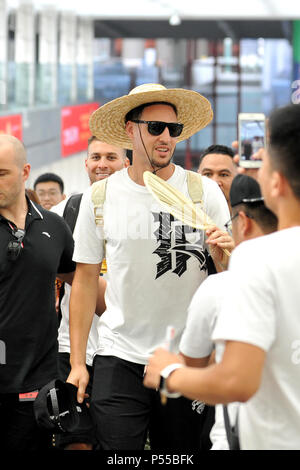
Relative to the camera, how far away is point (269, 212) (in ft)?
8.60

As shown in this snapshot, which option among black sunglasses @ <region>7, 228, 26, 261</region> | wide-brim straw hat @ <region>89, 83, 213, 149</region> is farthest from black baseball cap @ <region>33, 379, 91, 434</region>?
wide-brim straw hat @ <region>89, 83, 213, 149</region>

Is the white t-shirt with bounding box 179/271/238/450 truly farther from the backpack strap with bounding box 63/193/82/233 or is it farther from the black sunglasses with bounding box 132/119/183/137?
the backpack strap with bounding box 63/193/82/233

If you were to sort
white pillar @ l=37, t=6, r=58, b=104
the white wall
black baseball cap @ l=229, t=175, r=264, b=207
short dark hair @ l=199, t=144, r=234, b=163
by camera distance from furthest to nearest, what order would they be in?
white pillar @ l=37, t=6, r=58, b=104 → the white wall → short dark hair @ l=199, t=144, r=234, b=163 → black baseball cap @ l=229, t=175, r=264, b=207

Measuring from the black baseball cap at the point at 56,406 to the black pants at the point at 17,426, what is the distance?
161mm

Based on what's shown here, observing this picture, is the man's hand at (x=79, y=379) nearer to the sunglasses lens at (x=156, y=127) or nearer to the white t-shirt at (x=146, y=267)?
the white t-shirt at (x=146, y=267)

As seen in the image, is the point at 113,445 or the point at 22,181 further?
the point at 22,181

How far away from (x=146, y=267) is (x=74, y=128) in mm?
20265

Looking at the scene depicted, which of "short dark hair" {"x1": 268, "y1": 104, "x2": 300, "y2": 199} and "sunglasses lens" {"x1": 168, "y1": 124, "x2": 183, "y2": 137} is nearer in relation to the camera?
"short dark hair" {"x1": 268, "y1": 104, "x2": 300, "y2": 199}

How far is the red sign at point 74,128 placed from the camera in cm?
2202

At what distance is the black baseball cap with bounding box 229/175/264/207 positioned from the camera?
271 centimetres
